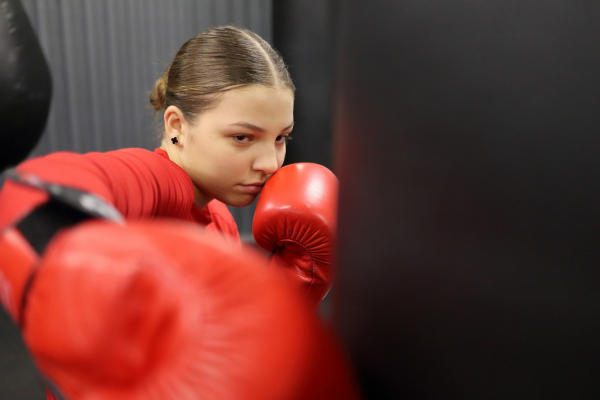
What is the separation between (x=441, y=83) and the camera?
0.29m

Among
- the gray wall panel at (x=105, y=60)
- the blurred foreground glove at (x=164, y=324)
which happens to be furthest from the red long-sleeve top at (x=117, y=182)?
the gray wall panel at (x=105, y=60)

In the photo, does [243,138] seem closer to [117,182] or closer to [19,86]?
[117,182]

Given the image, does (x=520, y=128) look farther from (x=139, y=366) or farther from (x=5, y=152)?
(x=5, y=152)

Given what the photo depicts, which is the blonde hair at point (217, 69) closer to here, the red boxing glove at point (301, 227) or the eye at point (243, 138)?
the eye at point (243, 138)

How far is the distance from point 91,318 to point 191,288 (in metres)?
0.06

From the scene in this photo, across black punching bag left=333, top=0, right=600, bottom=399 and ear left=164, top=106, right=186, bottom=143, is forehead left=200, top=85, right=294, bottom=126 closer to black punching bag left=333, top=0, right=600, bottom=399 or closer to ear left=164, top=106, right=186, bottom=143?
ear left=164, top=106, right=186, bottom=143

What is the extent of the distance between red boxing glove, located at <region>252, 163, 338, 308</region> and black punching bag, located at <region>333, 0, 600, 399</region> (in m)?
0.50


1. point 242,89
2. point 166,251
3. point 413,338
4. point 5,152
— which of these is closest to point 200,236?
point 166,251

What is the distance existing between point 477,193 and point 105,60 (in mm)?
2355

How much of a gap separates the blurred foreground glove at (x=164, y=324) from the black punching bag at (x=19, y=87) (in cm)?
83

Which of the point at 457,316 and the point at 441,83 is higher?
the point at 441,83

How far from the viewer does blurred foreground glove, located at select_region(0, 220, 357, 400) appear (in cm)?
26

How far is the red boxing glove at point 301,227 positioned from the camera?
2.77ft

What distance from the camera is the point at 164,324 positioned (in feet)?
0.89
